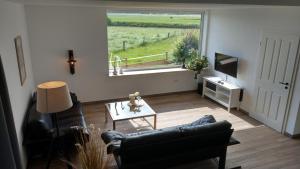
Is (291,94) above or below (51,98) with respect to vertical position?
below

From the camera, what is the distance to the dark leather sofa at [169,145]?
9.29 feet

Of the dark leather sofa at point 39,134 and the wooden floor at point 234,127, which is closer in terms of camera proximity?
the dark leather sofa at point 39,134

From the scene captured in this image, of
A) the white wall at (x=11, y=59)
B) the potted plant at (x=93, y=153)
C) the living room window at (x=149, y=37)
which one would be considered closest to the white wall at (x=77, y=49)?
the living room window at (x=149, y=37)

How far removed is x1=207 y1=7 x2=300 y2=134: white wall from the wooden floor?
1.61 feet

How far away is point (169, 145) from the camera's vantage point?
297 centimetres

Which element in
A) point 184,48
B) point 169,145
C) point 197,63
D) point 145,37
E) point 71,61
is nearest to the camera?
point 169,145

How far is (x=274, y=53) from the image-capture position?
4746 mm

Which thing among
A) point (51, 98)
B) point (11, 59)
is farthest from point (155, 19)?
point (51, 98)

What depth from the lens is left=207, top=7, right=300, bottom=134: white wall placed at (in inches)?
178

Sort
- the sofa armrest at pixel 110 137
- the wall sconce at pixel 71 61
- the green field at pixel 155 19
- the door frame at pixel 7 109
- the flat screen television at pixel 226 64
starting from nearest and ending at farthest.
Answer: the door frame at pixel 7 109
the sofa armrest at pixel 110 137
the wall sconce at pixel 71 61
the flat screen television at pixel 226 64
the green field at pixel 155 19

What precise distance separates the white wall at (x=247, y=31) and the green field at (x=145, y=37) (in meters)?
0.89

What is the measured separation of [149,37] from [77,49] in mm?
2064

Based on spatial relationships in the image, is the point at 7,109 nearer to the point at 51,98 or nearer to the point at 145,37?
the point at 51,98

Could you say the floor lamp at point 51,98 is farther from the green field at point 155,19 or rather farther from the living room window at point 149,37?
the green field at point 155,19
